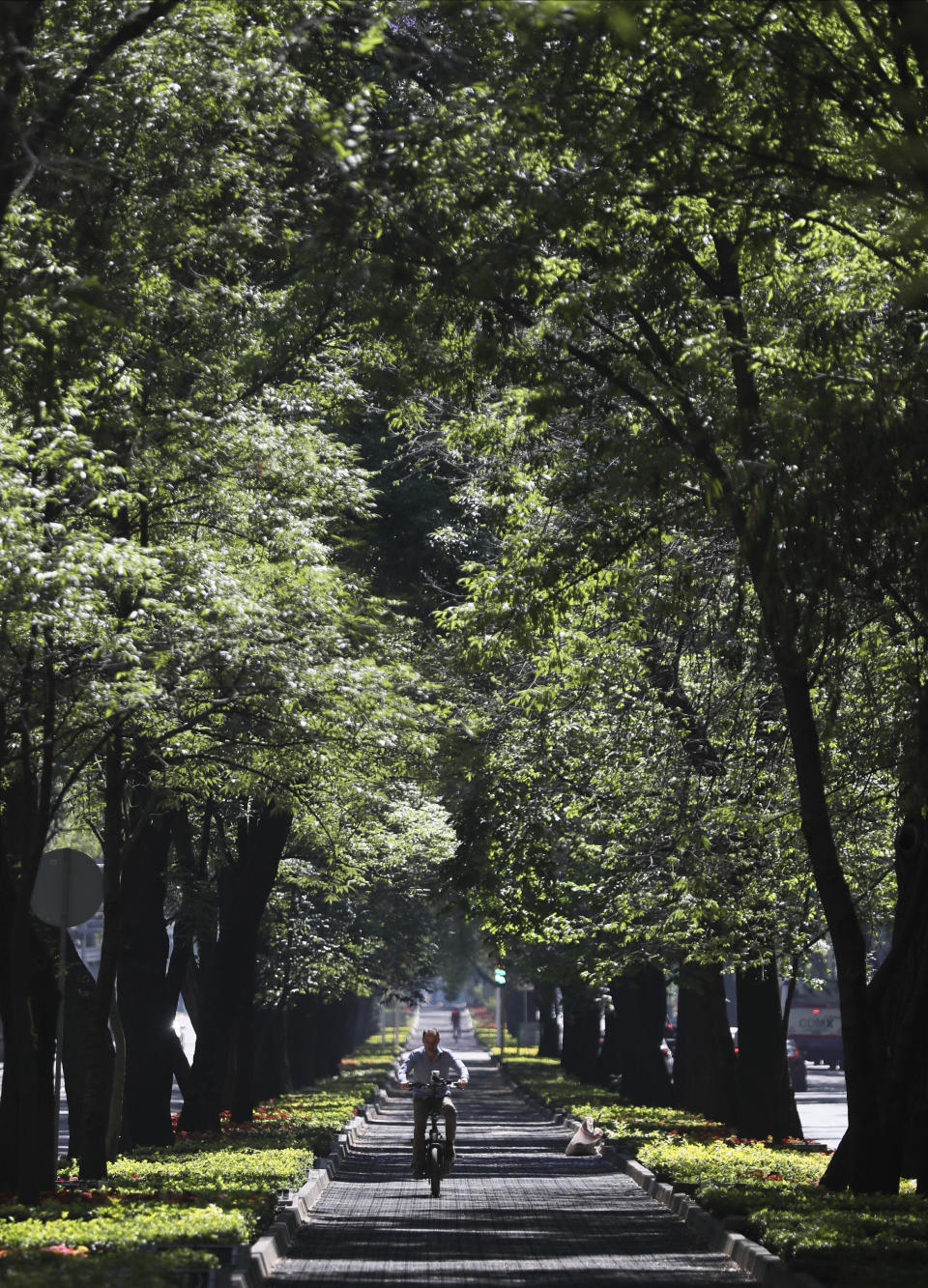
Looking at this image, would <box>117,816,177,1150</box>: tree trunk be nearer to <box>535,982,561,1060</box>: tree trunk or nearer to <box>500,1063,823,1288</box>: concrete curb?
<box>500,1063,823,1288</box>: concrete curb

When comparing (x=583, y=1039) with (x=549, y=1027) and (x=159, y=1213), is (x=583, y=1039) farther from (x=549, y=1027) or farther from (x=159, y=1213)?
(x=159, y=1213)

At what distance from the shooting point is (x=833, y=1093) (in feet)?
164

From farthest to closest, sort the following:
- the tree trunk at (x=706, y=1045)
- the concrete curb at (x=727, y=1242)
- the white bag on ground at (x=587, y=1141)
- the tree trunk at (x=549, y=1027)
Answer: the tree trunk at (x=549, y=1027)
the tree trunk at (x=706, y=1045)
the white bag on ground at (x=587, y=1141)
the concrete curb at (x=727, y=1242)

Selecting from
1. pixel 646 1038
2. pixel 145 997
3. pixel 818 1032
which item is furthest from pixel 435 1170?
pixel 818 1032

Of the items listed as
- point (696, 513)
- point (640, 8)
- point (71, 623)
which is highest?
point (640, 8)

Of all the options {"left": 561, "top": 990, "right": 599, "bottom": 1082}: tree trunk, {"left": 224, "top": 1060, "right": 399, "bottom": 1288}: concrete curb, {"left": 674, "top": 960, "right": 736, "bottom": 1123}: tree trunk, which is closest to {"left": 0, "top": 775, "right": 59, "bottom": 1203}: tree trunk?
{"left": 224, "top": 1060, "right": 399, "bottom": 1288}: concrete curb

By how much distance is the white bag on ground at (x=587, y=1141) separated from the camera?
23609 mm

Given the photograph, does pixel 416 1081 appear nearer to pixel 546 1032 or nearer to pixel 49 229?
pixel 49 229

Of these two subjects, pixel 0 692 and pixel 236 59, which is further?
pixel 0 692

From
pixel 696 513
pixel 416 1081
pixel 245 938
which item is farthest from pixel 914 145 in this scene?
pixel 245 938

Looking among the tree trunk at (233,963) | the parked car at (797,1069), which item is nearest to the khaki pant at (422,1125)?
the tree trunk at (233,963)

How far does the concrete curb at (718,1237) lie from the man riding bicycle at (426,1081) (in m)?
2.04

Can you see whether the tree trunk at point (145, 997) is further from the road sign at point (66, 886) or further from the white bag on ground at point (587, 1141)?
the road sign at point (66, 886)

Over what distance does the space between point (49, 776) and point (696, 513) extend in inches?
192
